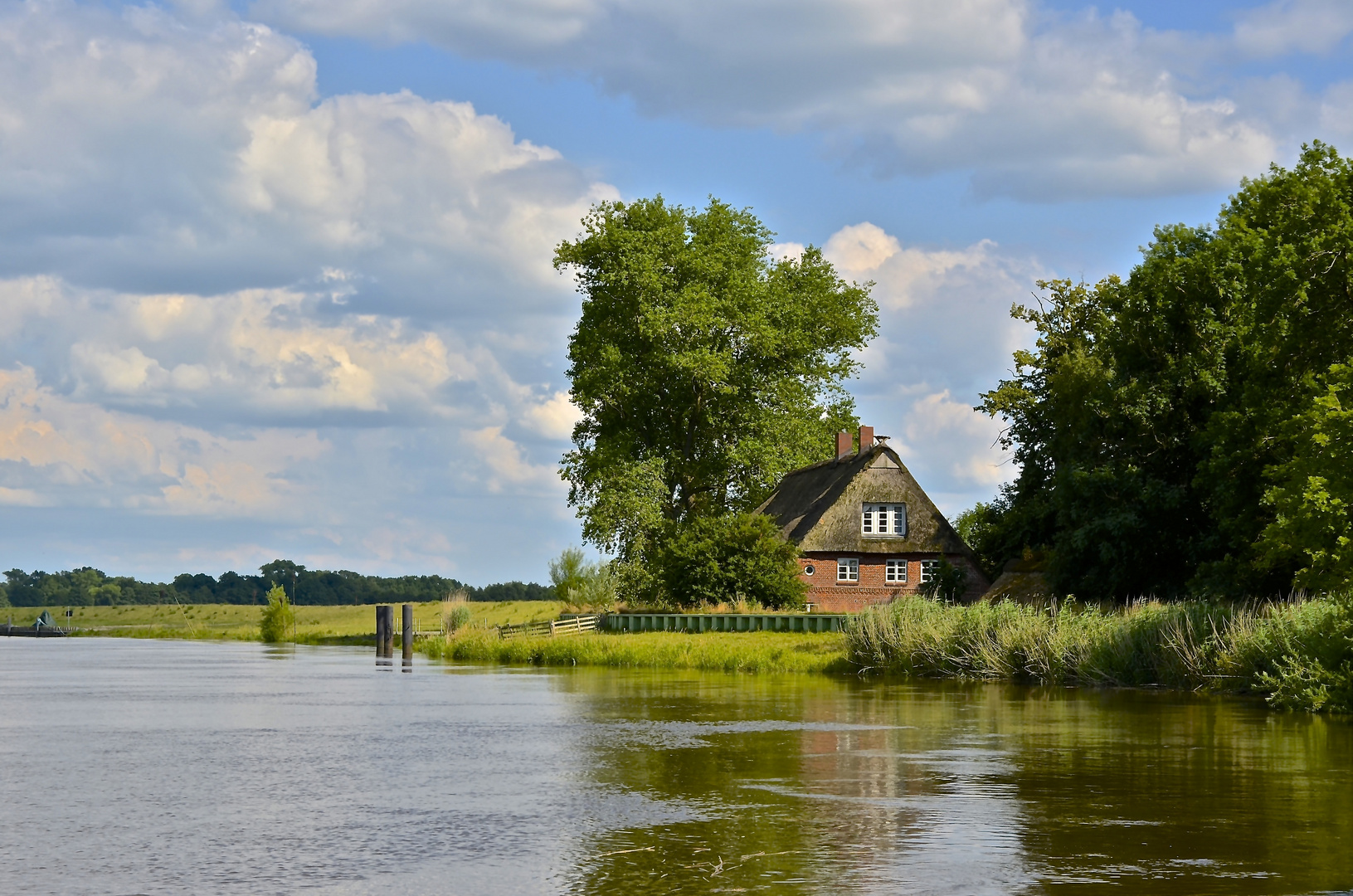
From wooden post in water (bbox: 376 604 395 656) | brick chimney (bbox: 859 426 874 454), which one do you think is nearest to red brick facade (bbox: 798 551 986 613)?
brick chimney (bbox: 859 426 874 454)

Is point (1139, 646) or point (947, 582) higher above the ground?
point (947, 582)

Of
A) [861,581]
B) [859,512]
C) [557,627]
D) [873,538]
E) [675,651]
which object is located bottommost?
[675,651]

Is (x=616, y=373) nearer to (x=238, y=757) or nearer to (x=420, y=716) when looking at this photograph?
(x=420, y=716)

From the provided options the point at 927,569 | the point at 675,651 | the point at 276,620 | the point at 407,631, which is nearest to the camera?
the point at 675,651

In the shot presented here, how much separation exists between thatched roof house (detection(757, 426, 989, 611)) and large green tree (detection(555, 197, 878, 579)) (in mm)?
2734

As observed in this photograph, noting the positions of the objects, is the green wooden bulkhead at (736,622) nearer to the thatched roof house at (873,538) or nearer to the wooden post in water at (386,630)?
the wooden post in water at (386,630)

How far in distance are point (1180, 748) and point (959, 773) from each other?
423 cm

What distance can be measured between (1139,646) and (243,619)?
92427mm

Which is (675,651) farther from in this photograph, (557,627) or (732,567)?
(732,567)

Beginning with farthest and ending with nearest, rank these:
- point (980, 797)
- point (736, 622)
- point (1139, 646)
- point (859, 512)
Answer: point (859, 512)
point (736, 622)
point (1139, 646)
point (980, 797)

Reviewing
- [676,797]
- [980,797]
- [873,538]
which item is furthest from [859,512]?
[676,797]

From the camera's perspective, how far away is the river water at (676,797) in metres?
10.8

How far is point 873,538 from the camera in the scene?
67.9 m

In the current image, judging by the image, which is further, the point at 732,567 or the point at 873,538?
the point at 873,538
